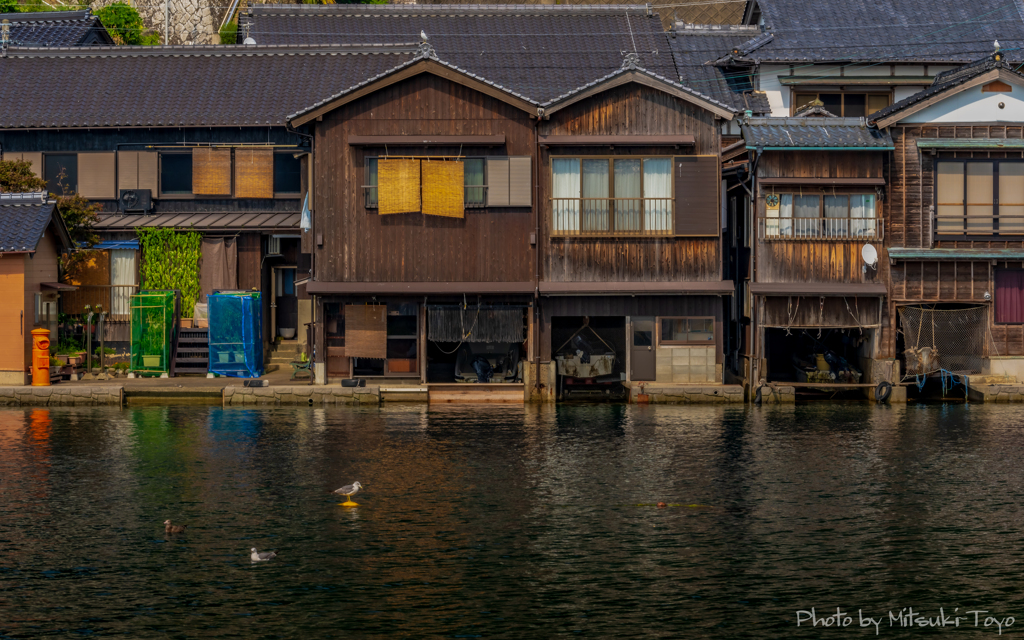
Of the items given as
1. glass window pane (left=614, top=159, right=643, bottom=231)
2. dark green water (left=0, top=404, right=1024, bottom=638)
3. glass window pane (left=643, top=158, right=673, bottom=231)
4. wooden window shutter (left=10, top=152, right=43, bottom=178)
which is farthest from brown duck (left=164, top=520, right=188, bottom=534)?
wooden window shutter (left=10, top=152, right=43, bottom=178)

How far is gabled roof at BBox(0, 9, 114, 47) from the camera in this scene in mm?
54031

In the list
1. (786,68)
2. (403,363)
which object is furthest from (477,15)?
(403,363)

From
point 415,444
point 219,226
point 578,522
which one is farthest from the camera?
point 219,226

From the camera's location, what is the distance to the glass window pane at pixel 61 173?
4619 centimetres

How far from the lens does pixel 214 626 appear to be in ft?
54.5

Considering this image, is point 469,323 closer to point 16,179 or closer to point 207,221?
point 207,221

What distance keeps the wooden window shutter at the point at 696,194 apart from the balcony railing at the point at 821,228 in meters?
1.94

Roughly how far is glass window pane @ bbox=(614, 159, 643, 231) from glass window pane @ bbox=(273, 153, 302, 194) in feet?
47.7

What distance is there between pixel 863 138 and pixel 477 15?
84.8ft

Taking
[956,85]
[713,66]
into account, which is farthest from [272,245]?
[956,85]

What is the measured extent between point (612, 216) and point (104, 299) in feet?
66.2

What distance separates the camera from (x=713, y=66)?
53.0 meters

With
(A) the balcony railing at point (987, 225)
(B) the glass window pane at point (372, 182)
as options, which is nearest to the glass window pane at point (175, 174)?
(B) the glass window pane at point (372, 182)

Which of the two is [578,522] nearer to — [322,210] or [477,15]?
[322,210]
